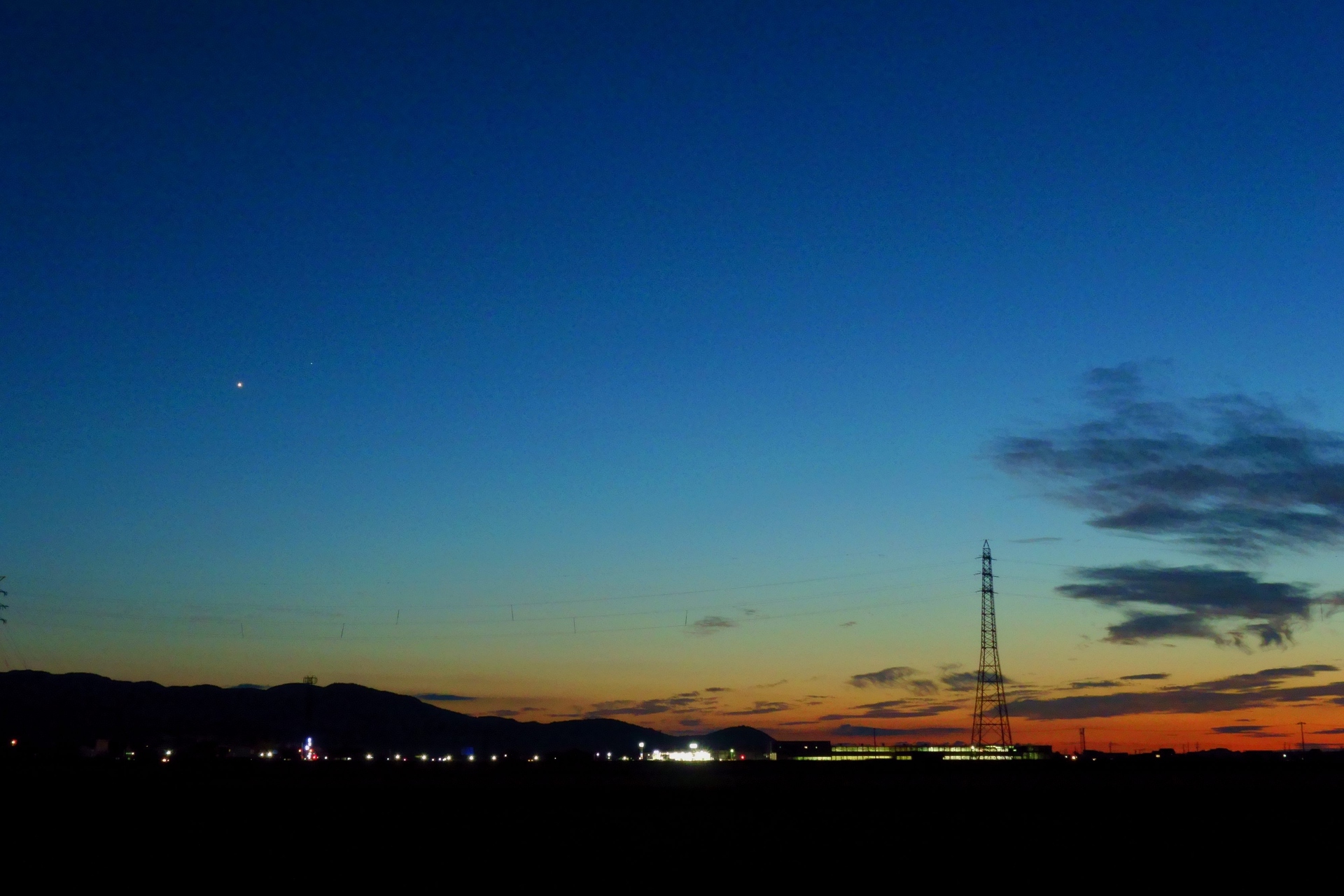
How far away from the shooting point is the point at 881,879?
36062 mm

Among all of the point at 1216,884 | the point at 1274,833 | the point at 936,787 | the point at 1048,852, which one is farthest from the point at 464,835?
the point at 936,787

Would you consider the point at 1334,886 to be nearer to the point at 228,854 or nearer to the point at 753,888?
the point at 753,888

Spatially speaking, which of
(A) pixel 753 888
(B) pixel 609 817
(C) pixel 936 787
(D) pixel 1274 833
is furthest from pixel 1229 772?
(A) pixel 753 888

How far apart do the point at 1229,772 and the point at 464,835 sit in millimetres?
122612

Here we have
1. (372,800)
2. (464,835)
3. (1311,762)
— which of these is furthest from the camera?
(1311,762)

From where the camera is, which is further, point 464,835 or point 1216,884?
point 464,835

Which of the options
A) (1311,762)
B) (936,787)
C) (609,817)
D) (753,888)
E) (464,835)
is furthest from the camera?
(1311,762)

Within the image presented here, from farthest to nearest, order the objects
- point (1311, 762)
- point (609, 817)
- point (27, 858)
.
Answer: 1. point (1311, 762)
2. point (609, 817)
3. point (27, 858)

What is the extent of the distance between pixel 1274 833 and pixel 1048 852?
16153mm

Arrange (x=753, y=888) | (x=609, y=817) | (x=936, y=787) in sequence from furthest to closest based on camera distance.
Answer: (x=936, y=787), (x=609, y=817), (x=753, y=888)

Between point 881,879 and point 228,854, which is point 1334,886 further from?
point 228,854

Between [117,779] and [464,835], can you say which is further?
[117,779]

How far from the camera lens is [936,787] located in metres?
95.8

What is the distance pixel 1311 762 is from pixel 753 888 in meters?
199
